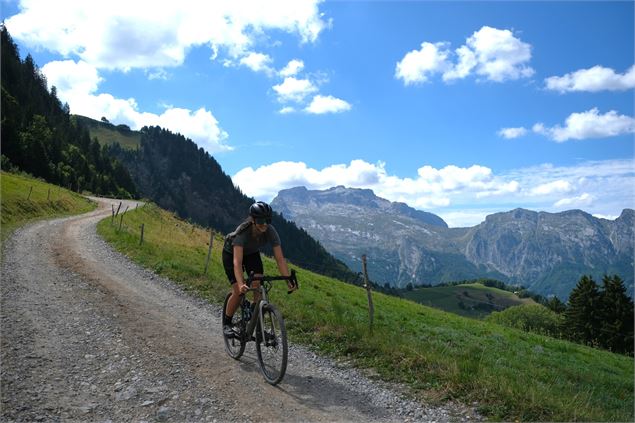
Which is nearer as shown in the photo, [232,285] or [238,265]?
[238,265]

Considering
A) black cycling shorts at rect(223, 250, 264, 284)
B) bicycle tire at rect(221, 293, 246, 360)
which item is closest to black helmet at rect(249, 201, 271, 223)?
black cycling shorts at rect(223, 250, 264, 284)

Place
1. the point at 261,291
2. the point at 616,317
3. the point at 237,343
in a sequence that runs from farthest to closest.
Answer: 1. the point at 616,317
2. the point at 237,343
3. the point at 261,291

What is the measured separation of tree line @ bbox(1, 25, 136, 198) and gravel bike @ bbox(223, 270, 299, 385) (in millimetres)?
72720

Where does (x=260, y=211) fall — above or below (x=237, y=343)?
above

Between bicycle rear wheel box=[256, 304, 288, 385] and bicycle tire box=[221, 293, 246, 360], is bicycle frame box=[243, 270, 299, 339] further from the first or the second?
bicycle tire box=[221, 293, 246, 360]

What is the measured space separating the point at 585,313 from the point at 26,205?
79009 millimetres

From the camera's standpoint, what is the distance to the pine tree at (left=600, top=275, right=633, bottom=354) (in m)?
63.4

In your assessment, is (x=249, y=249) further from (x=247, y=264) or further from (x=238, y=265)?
(x=238, y=265)

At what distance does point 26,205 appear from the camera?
39.5 m

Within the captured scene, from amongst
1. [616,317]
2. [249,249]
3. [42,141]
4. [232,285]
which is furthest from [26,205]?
[616,317]

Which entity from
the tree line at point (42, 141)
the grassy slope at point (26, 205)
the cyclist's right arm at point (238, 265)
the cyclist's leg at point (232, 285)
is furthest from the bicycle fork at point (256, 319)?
the tree line at point (42, 141)

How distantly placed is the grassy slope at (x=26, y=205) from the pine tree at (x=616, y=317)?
74.3 meters

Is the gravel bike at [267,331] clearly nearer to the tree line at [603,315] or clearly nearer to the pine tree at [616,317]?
the pine tree at [616,317]

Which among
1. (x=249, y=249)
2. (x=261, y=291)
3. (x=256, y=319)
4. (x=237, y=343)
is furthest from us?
(x=237, y=343)
